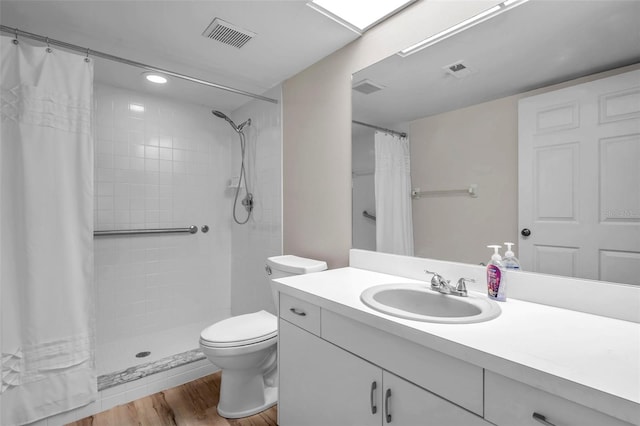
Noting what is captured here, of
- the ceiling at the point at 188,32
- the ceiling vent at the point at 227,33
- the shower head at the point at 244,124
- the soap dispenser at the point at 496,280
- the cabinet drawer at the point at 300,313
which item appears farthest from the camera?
the shower head at the point at 244,124

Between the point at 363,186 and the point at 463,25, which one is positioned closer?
the point at 463,25

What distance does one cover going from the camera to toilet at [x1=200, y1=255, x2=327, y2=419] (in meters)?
1.62

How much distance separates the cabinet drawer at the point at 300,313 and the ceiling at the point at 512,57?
100 centimetres

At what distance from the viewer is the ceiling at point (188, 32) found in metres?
1.47

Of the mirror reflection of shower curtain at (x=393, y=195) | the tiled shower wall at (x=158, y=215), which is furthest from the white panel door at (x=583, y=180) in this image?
the tiled shower wall at (x=158, y=215)

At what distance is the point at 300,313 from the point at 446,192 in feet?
2.75

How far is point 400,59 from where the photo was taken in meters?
1.52

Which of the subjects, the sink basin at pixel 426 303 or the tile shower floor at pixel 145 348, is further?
the tile shower floor at pixel 145 348

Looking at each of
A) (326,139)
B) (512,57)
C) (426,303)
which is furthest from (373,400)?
(326,139)

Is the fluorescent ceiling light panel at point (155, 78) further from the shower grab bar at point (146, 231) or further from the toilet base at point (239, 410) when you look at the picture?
the toilet base at point (239, 410)

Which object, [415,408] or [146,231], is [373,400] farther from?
[146,231]

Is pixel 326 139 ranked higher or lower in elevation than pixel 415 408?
higher

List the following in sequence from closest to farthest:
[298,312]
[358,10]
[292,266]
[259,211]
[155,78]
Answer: [298,312]
[358,10]
[292,266]
[155,78]
[259,211]

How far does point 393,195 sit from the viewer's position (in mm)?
1622
